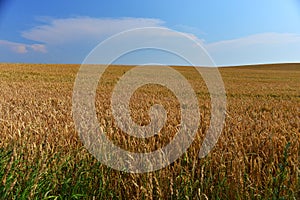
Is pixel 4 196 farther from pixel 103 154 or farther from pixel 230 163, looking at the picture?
pixel 230 163

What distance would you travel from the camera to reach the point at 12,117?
505 cm

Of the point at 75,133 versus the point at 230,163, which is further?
the point at 75,133

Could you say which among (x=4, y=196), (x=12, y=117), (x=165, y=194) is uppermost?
(x=12, y=117)

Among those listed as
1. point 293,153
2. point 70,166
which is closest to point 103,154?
point 70,166

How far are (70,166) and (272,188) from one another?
212 centimetres

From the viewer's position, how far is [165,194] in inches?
108

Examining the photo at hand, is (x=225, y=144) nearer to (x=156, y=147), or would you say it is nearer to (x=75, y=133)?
(x=156, y=147)

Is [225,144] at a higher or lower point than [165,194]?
higher

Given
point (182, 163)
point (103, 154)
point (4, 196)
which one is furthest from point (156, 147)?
point (4, 196)

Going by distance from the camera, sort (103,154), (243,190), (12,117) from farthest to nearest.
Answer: (12,117) < (103,154) < (243,190)

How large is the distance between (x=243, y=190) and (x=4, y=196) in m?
2.18

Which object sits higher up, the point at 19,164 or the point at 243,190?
the point at 19,164

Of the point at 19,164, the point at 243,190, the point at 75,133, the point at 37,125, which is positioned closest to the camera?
the point at 243,190

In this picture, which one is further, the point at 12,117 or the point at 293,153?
the point at 12,117
